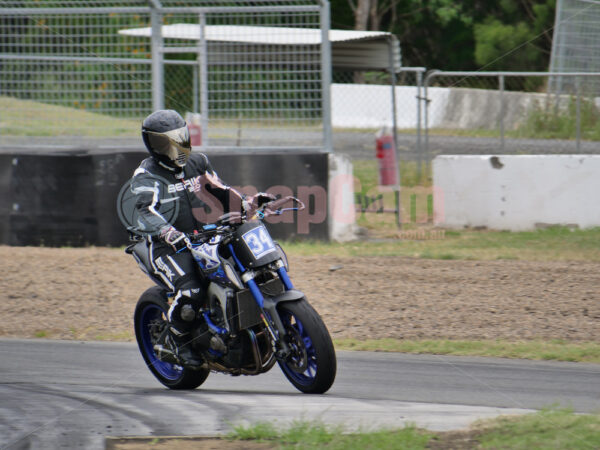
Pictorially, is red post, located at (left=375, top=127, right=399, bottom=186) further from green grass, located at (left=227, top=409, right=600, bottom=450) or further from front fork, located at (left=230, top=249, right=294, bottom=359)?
green grass, located at (left=227, top=409, right=600, bottom=450)

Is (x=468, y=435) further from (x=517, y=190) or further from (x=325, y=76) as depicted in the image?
(x=517, y=190)

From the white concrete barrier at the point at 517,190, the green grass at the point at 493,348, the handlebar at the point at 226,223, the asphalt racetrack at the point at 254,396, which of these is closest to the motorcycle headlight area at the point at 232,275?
the handlebar at the point at 226,223

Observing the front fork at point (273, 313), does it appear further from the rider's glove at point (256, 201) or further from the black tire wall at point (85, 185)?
the black tire wall at point (85, 185)

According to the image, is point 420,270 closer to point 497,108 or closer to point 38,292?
point 38,292

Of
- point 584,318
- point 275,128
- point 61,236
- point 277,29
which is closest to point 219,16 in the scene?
point 277,29

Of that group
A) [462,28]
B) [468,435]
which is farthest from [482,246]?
[462,28]

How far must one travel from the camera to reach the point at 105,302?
9.20 metres

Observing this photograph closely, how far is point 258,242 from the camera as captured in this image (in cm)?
554

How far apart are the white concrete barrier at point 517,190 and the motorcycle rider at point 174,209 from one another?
7.56m

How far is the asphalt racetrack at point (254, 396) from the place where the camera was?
16.4 ft

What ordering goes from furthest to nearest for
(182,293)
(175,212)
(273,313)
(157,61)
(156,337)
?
1. (157,61)
2. (156,337)
3. (175,212)
4. (182,293)
5. (273,313)

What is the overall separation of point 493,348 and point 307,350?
91.7 inches

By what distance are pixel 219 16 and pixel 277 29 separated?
33.9 inches

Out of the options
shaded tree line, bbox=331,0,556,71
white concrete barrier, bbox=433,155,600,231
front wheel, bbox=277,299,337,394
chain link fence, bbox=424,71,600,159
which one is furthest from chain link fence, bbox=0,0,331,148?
shaded tree line, bbox=331,0,556,71
